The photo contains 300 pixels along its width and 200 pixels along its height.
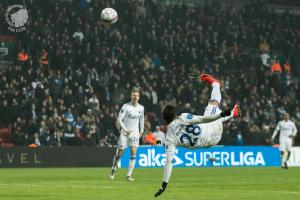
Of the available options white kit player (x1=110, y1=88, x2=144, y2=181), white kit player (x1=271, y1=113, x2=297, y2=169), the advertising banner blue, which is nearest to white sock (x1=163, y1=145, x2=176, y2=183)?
white kit player (x1=110, y1=88, x2=144, y2=181)

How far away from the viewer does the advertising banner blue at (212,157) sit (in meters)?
34.0

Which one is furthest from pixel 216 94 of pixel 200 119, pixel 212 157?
pixel 212 157

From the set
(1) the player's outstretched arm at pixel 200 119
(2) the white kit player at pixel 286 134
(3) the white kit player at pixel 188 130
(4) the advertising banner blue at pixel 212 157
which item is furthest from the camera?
(4) the advertising banner blue at pixel 212 157

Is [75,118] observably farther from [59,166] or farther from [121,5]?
[121,5]

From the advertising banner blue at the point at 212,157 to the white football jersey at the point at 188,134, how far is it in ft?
59.3

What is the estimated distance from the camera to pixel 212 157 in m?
35.3

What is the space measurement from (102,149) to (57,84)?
12.3ft

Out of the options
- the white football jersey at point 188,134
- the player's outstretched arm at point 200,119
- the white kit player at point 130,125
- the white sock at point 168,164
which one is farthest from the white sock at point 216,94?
the white kit player at point 130,125

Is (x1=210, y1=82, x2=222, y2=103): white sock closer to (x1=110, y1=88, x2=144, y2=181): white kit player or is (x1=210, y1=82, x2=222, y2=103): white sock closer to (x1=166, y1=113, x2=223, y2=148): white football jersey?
(x1=166, y1=113, x2=223, y2=148): white football jersey

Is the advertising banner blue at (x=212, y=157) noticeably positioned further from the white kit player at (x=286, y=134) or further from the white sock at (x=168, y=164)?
the white sock at (x=168, y=164)

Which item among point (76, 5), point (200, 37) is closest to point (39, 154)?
point (76, 5)

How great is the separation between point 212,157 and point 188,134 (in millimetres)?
20197

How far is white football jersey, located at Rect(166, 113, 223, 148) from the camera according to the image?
15.1m

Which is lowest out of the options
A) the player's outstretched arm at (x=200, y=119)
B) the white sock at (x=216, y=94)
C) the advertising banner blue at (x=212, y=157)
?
the advertising banner blue at (x=212, y=157)
